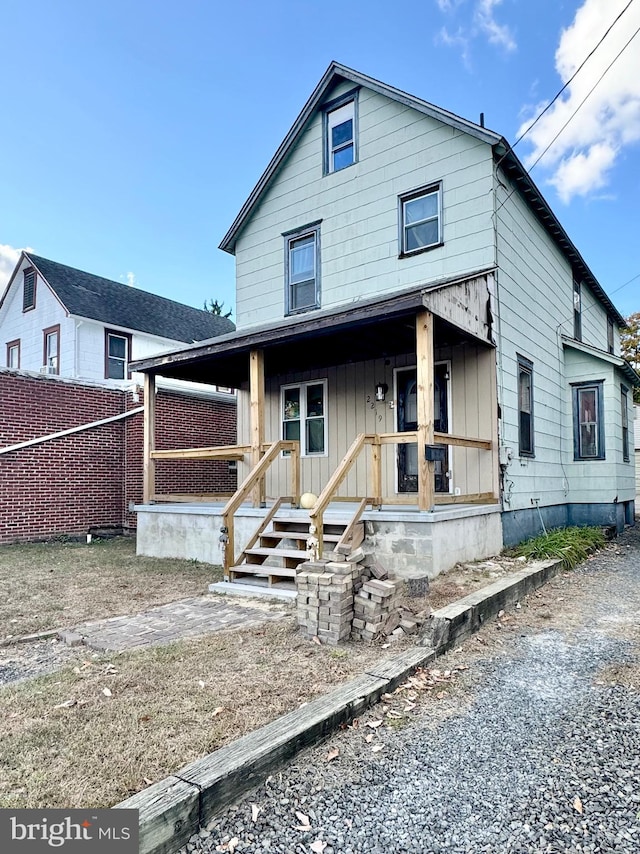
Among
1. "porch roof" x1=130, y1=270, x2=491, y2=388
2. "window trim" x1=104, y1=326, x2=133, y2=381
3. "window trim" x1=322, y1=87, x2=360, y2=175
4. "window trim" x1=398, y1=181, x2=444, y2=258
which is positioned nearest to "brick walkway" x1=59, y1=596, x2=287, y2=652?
"porch roof" x1=130, y1=270, x2=491, y2=388

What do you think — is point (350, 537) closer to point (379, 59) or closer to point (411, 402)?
point (411, 402)

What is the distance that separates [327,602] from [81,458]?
28.2 ft

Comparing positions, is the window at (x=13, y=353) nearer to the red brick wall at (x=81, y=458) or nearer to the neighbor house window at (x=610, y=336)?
the red brick wall at (x=81, y=458)

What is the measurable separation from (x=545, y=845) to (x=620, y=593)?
502 cm

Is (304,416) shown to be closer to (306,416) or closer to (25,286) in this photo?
(306,416)

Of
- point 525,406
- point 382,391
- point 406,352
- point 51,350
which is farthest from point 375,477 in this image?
point 51,350

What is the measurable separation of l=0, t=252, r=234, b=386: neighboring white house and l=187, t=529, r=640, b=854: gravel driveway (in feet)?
49.8

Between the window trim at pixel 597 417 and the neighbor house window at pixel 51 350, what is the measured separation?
1481 cm

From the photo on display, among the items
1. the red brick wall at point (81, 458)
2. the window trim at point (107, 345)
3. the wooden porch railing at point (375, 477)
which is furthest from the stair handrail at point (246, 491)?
the window trim at point (107, 345)

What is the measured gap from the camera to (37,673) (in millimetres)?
3730

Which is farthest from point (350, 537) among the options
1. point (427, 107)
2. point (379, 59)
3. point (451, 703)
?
point (379, 59)

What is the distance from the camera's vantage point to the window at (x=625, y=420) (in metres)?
12.1

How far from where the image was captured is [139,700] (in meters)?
3.16

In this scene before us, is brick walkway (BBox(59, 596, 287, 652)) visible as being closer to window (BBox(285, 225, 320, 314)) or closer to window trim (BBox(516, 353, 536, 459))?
window trim (BBox(516, 353, 536, 459))
